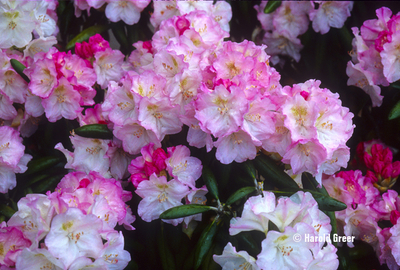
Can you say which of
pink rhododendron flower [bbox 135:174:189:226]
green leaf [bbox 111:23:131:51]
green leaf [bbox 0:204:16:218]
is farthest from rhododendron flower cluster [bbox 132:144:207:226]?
green leaf [bbox 111:23:131:51]

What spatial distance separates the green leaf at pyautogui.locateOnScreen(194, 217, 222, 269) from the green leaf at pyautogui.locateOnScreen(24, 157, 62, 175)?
59 centimetres

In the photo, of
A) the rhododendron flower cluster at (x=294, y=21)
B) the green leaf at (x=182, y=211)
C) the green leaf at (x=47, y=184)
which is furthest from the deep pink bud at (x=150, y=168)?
the rhododendron flower cluster at (x=294, y=21)

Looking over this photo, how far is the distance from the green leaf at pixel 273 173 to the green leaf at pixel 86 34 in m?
0.84

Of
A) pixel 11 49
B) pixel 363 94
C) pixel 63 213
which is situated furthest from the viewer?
pixel 363 94

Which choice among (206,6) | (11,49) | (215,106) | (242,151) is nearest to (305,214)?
(242,151)

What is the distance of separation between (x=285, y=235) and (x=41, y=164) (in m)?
0.83

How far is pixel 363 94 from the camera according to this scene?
1.54m

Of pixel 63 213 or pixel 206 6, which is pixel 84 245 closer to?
pixel 63 213

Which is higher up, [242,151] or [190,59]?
[190,59]

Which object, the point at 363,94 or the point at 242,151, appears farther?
the point at 363,94

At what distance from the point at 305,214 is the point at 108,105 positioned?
23.8 inches

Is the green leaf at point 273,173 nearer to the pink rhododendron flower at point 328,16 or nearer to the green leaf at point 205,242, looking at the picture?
the green leaf at point 205,242

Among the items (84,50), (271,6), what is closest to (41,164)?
(84,50)

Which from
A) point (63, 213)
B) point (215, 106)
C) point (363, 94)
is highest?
point (215, 106)
